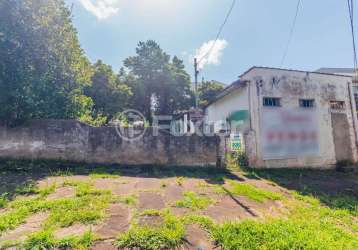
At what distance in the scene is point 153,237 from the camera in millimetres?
2320

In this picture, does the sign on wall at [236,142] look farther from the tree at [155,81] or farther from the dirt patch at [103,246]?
the tree at [155,81]

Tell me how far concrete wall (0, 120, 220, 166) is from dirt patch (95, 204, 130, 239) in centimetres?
328

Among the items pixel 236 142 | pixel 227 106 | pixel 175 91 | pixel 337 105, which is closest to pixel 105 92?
pixel 175 91

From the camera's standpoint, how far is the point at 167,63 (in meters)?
18.5

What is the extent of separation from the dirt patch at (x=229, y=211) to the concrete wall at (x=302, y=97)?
3976 mm

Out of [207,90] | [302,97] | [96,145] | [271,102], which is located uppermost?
[207,90]

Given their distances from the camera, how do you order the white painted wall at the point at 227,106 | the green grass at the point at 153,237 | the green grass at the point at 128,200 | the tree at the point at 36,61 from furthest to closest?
the white painted wall at the point at 227,106 < the tree at the point at 36,61 < the green grass at the point at 128,200 < the green grass at the point at 153,237

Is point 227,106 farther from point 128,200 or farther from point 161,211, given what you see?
point 161,211

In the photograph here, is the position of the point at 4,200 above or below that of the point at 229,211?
above

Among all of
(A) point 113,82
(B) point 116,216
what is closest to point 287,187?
(B) point 116,216

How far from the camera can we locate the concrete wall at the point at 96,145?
570 cm

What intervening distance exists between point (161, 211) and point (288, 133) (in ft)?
21.7

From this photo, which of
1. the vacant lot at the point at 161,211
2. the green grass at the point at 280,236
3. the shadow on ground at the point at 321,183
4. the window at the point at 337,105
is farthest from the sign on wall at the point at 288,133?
the green grass at the point at 280,236

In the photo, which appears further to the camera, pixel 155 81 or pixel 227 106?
pixel 155 81
